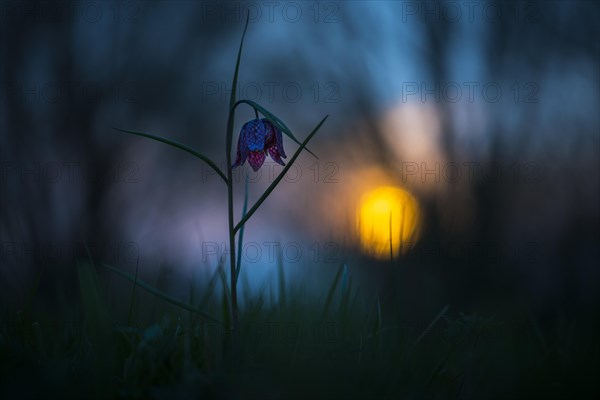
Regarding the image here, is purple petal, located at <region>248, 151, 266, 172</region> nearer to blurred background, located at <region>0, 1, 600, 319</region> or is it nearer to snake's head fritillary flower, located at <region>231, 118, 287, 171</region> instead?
snake's head fritillary flower, located at <region>231, 118, 287, 171</region>

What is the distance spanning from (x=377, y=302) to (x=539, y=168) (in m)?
3.65

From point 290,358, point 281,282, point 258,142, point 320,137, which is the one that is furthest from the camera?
point 320,137

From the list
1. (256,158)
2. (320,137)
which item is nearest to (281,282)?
(256,158)

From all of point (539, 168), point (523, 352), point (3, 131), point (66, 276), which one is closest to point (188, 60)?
point (3, 131)

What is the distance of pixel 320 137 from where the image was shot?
5.67 meters

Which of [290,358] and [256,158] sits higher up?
[256,158]

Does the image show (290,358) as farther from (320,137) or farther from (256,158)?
(320,137)

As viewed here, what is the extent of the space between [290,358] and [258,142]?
0.64 meters

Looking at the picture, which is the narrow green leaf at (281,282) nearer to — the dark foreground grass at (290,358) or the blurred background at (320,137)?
the dark foreground grass at (290,358)

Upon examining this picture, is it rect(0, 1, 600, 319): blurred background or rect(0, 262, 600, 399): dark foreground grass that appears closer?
rect(0, 262, 600, 399): dark foreground grass

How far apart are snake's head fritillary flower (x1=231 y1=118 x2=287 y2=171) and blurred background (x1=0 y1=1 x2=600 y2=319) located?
2943mm

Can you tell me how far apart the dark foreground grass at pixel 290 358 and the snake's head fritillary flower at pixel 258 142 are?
0.44 m

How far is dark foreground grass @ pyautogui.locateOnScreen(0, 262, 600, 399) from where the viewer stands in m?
1.13

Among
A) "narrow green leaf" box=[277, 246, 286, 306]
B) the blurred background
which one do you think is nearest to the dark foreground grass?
"narrow green leaf" box=[277, 246, 286, 306]
